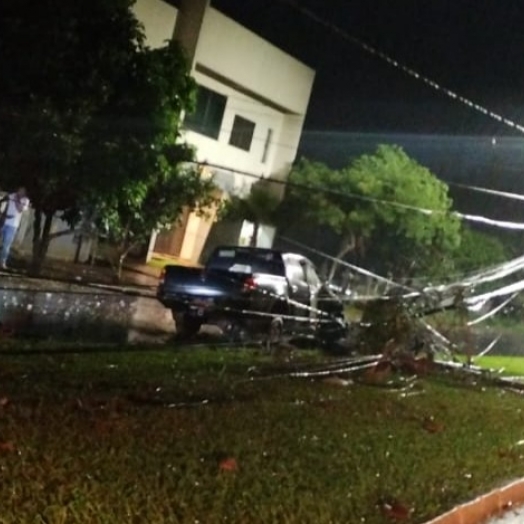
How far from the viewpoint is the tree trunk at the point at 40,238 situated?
10.2m

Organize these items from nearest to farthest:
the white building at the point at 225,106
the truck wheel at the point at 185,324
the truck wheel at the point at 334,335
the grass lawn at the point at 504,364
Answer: the white building at the point at 225,106
the truck wheel at the point at 185,324
the truck wheel at the point at 334,335
the grass lawn at the point at 504,364

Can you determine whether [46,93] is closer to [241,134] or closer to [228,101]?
[228,101]

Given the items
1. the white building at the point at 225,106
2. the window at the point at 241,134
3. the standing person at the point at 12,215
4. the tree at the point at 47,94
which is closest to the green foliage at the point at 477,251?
the white building at the point at 225,106

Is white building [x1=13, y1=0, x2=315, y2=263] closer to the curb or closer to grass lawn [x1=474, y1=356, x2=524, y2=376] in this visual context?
the curb

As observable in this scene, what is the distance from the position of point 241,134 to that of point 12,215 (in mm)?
3656

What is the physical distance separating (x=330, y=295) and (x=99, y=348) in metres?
3.98

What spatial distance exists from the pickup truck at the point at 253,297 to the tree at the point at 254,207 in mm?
365

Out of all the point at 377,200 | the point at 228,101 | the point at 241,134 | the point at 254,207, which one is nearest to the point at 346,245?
the point at 377,200

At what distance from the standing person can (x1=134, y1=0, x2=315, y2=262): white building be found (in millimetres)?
1624

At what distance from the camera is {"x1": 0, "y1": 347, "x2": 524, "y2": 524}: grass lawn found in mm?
5461

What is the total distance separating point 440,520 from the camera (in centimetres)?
632

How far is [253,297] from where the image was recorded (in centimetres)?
1242

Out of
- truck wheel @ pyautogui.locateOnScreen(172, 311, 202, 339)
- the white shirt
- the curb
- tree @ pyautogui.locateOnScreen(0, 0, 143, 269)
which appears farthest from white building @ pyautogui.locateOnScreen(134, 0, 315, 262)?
the curb

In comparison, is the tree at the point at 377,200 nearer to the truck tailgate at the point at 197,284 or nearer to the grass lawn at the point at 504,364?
the truck tailgate at the point at 197,284
